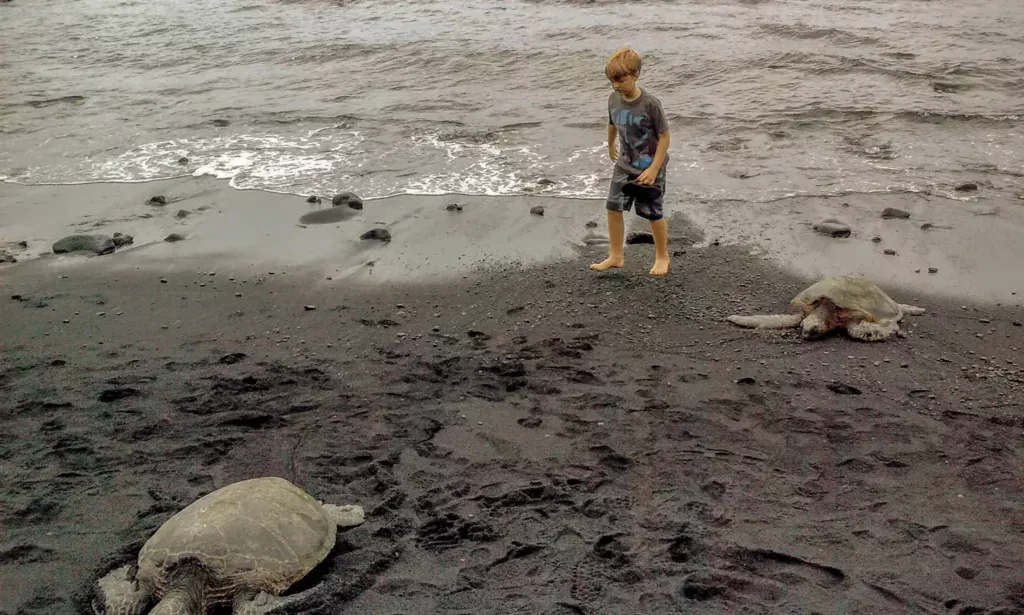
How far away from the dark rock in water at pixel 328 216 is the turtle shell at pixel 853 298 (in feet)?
13.5

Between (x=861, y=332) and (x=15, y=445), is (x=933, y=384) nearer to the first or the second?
(x=861, y=332)

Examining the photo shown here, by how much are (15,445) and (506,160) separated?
5733mm

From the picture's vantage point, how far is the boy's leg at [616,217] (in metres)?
5.46

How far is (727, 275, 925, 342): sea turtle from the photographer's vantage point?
4.70m

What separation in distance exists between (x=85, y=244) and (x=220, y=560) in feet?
15.0

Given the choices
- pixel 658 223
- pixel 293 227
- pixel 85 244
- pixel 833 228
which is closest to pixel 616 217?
pixel 658 223

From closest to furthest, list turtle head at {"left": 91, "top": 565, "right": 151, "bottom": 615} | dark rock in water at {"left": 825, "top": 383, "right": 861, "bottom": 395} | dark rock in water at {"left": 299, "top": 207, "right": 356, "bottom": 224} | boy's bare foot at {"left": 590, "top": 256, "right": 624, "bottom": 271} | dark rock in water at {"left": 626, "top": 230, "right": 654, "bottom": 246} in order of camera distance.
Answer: turtle head at {"left": 91, "top": 565, "right": 151, "bottom": 615} → dark rock in water at {"left": 825, "top": 383, "right": 861, "bottom": 395} → boy's bare foot at {"left": 590, "top": 256, "right": 624, "bottom": 271} → dark rock in water at {"left": 626, "top": 230, "right": 654, "bottom": 246} → dark rock in water at {"left": 299, "top": 207, "right": 356, "bottom": 224}

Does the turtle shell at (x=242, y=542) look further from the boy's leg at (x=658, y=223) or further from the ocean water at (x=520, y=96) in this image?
the ocean water at (x=520, y=96)

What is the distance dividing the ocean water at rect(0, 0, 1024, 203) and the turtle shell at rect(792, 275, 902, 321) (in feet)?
7.90

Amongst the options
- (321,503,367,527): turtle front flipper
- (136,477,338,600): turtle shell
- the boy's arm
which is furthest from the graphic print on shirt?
(136,477,338,600): turtle shell

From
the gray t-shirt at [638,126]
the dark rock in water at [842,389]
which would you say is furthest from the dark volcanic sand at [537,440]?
the gray t-shirt at [638,126]

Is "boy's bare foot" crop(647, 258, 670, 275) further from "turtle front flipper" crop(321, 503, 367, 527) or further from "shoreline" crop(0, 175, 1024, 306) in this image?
"turtle front flipper" crop(321, 503, 367, 527)

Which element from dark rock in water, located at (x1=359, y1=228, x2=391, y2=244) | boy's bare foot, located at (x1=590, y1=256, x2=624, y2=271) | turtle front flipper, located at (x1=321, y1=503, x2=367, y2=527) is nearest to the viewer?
turtle front flipper, located at (x1=321, y1=503, x2=367, y2=527)

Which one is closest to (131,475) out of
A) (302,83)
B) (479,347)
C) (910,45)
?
(479,347)
